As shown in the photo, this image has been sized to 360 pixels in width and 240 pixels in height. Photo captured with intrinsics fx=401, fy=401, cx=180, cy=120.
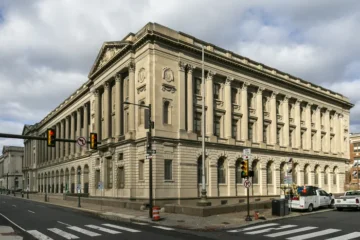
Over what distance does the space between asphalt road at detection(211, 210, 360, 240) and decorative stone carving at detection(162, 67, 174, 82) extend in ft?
74.9

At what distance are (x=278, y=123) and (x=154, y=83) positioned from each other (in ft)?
80.0

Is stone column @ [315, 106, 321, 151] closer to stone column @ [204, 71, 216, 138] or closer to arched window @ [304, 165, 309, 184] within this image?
arched window @ [304, 165, 309, 184]

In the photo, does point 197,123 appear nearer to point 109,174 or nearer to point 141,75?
point 141,75

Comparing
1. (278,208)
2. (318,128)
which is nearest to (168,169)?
(278,208)

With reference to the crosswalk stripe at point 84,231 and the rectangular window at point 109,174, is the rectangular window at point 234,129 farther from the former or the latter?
the crosswalk stripe at point 84,231

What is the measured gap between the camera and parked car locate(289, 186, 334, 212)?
1150 inches

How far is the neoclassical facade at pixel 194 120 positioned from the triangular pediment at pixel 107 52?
0.44ft

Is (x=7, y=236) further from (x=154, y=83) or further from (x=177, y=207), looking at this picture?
(x=154, y=83)

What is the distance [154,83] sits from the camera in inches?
1651

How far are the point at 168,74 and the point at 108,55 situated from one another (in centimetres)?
1198

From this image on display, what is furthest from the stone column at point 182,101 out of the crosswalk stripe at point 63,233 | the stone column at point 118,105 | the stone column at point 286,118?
the crosswalk stripe at point 63,233

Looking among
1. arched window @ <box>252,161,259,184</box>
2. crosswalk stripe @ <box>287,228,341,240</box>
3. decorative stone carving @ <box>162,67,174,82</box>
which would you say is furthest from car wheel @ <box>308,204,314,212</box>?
arched window @ <box>252,161,259,184</box>

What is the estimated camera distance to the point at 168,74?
43.5 m

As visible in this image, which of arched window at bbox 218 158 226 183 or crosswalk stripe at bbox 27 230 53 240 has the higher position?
arched window at bbox 218 158 226 183
